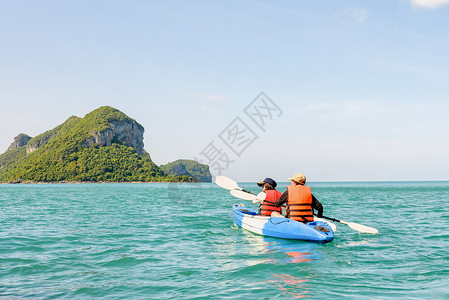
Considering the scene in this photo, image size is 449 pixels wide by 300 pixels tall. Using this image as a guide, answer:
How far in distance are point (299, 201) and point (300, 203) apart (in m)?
0.08

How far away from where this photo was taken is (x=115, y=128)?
185625mm

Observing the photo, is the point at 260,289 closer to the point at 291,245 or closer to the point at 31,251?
the point at 291,245

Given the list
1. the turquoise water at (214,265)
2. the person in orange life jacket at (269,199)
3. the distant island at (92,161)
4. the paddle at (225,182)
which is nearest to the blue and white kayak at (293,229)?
the turquoise water at (214,265)

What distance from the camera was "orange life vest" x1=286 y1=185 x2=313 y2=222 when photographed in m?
10.8

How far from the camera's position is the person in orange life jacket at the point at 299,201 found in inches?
423

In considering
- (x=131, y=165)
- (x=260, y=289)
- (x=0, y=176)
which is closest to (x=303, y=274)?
(x=260, y=289)

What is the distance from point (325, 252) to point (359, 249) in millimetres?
1245

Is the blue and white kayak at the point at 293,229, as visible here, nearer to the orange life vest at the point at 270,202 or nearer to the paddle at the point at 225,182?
the orange life vest at the point at 270,202

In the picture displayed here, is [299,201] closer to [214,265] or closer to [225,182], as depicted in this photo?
[214,265]

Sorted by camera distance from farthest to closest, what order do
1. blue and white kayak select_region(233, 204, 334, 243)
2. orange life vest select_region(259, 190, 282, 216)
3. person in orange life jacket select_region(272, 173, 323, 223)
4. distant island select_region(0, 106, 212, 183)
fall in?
distant island select_region(0, 106, 212, 183) < orange life vest select_region(259, 190, 282, 216) < person in orange life jacket select_region(272, 173, 323, 223) < blue and white kayak select_region(233, 204, 334, 243)

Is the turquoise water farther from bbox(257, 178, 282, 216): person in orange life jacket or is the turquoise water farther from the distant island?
the distant island

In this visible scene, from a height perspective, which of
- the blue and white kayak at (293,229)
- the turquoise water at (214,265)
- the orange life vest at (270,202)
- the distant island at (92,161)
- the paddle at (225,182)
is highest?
the distant island at (92,161)

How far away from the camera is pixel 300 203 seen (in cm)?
1099

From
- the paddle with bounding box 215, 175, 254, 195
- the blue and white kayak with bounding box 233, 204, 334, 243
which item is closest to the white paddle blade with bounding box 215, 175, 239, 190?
the paddle with bounding box 215, 175, 254, 195
